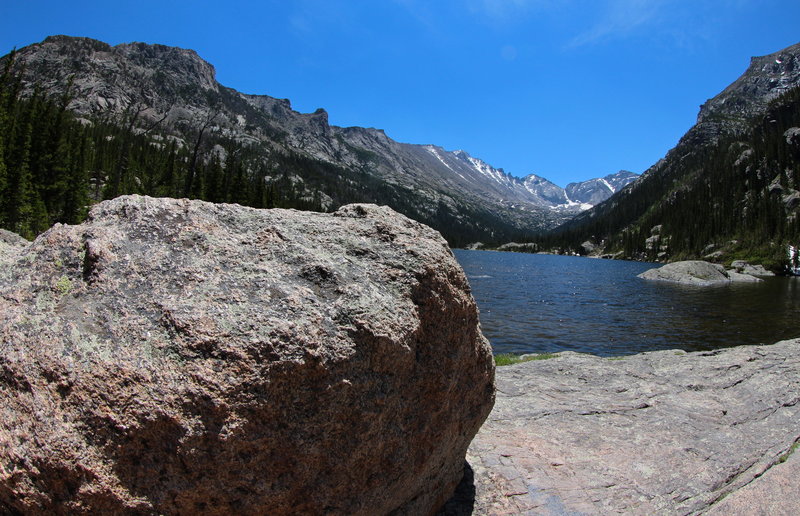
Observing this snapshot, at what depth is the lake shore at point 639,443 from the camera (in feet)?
17.3

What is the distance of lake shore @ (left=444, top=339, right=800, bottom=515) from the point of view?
5270 mm

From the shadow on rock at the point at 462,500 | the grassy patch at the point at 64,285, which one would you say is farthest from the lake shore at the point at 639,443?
the grassy patch at the point at 64,285

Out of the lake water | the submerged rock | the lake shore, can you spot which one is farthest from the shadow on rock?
the submerged rock

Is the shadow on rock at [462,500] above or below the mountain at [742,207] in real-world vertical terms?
below

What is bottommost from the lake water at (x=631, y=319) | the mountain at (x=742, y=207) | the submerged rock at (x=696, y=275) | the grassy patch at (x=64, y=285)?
the lake water at (x=631, y=319)

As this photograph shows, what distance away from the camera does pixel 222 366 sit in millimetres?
3117

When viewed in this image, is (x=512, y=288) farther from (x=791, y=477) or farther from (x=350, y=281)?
(x=350, y=281)

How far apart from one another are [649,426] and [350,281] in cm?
658

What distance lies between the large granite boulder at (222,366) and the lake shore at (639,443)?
5.83ft

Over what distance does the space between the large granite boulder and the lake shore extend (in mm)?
1776

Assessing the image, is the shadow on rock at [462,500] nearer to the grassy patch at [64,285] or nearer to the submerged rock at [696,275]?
the grassy patch at [64,285]

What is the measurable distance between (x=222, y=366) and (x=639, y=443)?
6.71 meters

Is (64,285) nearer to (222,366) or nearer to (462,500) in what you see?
(222,366)

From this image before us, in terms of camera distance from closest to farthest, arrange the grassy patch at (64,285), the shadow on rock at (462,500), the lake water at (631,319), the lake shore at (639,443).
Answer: the grassy patch at (64,285) < the shadow on rock at (462,500) < the lake shore at (639,443) < the lake water at (631,319)
